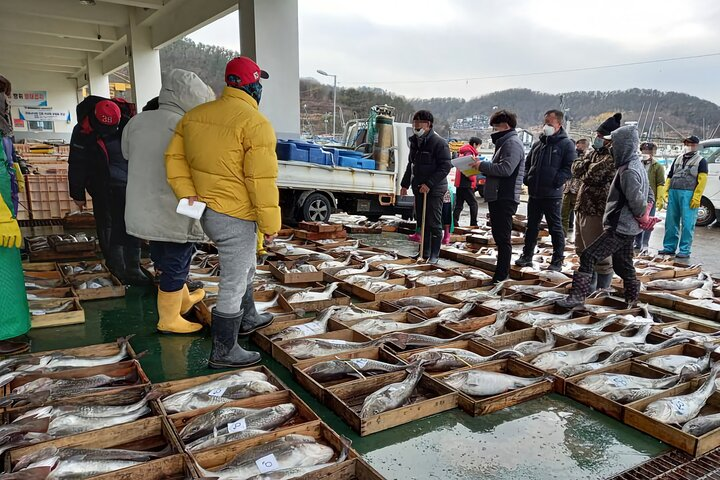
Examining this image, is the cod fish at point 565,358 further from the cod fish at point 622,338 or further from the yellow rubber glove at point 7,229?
the yellow rubber glove at point 7,229

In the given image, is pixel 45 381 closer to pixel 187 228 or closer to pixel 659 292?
pixel 187 228

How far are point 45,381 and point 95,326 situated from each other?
1480 millimetres

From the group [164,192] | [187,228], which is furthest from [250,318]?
[164,192]

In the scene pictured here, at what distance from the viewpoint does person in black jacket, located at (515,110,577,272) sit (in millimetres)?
6262

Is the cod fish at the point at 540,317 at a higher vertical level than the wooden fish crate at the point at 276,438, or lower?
lower

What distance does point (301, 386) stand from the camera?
325 centimetres

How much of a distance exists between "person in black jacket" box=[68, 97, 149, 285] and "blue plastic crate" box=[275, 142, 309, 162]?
384 centimetres

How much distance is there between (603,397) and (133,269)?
4.82m

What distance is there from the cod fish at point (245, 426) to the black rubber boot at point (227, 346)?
823mm

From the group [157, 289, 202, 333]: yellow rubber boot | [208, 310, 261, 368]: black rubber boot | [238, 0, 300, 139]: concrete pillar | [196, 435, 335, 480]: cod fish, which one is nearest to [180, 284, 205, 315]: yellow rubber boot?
[157, 289, 202, 333]: yellow rubber boot

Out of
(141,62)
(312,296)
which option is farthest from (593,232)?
(141,62)

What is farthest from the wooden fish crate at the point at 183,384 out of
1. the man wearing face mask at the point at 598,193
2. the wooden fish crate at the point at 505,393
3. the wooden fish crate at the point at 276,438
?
the man wearing face mask at the point at 598,193

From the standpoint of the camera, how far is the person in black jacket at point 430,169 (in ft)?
21.6

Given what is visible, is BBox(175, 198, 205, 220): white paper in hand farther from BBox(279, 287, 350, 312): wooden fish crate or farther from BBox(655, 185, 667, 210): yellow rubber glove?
BBox(655, 185, 667, 210): yellow rubber glove
